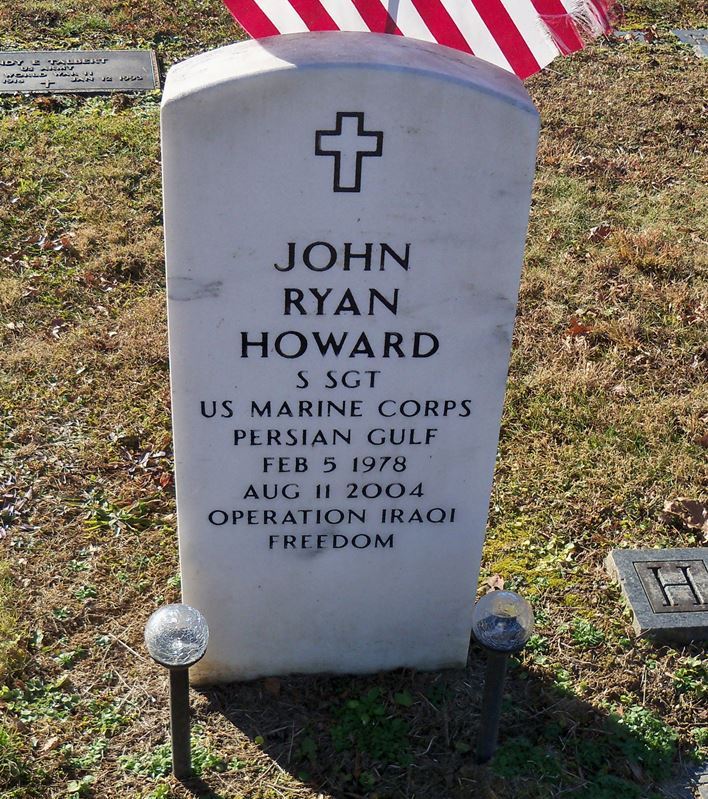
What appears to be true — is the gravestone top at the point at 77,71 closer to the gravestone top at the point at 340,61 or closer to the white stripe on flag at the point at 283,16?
the white stripe on flag at the point at 283,16

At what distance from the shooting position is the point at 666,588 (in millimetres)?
4102

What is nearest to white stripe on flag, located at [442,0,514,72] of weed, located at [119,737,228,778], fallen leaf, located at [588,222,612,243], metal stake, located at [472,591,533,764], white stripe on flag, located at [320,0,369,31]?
white stripe on flag, located at [320,0,369,31]

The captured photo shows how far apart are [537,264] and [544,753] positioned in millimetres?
3723

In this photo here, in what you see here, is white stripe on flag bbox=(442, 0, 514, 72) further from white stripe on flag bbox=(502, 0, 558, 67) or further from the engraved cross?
the engraved cross

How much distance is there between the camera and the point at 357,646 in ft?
12.5

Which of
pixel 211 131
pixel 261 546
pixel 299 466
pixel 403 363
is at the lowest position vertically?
pixel 261 546

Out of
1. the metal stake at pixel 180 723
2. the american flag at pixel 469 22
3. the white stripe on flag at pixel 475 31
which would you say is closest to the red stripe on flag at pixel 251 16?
the american flag at pixel 469 22

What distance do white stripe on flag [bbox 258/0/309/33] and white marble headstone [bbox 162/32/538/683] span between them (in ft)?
0.39

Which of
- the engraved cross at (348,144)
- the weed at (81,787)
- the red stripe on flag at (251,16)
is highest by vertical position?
the red stripe on flag at (251,16)

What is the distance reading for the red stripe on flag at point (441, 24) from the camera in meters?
3.00

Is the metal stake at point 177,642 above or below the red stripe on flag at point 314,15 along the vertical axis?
below

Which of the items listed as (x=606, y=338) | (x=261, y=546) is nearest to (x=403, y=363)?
(x=261, y=546)

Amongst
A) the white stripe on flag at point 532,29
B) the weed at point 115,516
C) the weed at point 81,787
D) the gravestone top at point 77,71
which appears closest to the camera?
the white stripe on flag at point 532,29

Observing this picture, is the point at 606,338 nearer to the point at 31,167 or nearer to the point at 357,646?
the point at 357,646
